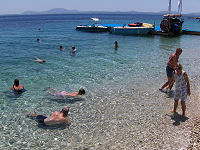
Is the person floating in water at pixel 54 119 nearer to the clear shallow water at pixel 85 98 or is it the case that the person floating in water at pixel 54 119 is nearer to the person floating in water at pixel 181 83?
the clear shallow water at pixel 85 98

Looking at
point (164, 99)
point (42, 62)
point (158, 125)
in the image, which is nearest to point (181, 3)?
point (42, 62)

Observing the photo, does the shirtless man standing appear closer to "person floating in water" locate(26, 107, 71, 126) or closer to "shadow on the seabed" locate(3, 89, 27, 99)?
"person floating in water" locate(26, 107, 71, 126)

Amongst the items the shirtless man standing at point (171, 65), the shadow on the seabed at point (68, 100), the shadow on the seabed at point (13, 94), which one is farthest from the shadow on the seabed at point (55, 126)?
the shirtless man standing at point (171, 65)

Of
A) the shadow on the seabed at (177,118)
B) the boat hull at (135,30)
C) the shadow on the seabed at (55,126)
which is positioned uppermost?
the boat hull at (135,30)

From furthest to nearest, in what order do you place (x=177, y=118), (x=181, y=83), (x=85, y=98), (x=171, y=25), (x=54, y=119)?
(x=171, y=25) < (x=85, y=98) < (x=177, y=118) < (x=54, y=119) < (x=181, y=83)

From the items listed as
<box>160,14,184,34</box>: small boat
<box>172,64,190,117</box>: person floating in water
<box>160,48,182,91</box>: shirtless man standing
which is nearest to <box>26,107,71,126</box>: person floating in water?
<box>172,64,190,117</box>: person floating in water

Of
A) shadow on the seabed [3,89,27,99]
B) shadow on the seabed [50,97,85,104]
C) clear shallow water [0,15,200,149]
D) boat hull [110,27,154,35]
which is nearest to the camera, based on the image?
clear shallow water [0,15,200,149]

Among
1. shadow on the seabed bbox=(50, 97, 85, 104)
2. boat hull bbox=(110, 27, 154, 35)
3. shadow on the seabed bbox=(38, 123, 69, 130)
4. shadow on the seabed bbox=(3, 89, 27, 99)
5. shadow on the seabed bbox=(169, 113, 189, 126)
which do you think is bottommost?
shadow on the seabed bbox=(38, 123, 69, 130)

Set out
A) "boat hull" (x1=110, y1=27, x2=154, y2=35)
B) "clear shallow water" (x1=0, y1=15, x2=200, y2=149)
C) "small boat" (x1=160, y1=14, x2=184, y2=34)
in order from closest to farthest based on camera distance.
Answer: "clear shallow water" (x1=0, y1=15, x2=200, y2=149) → "small boat" (x1=160, y1=14, x2=184, y2=34) → "boat hull" (x1=110, y1=27, x2=154, y2=35)

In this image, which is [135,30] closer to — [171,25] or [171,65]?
[171,25]

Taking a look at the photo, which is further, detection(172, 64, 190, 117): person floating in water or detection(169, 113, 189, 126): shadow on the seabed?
detection(169, 113, 189, 126): shadow on the seabed

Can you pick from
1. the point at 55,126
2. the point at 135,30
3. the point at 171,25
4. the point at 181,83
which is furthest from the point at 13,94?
the point at 171,25

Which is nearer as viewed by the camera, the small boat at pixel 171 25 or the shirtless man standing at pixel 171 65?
the shirtless man standing at pixel 171 65

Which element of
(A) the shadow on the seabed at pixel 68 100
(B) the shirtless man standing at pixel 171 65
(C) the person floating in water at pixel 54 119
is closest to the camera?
(C) the person floating in water at pixel 54 119
